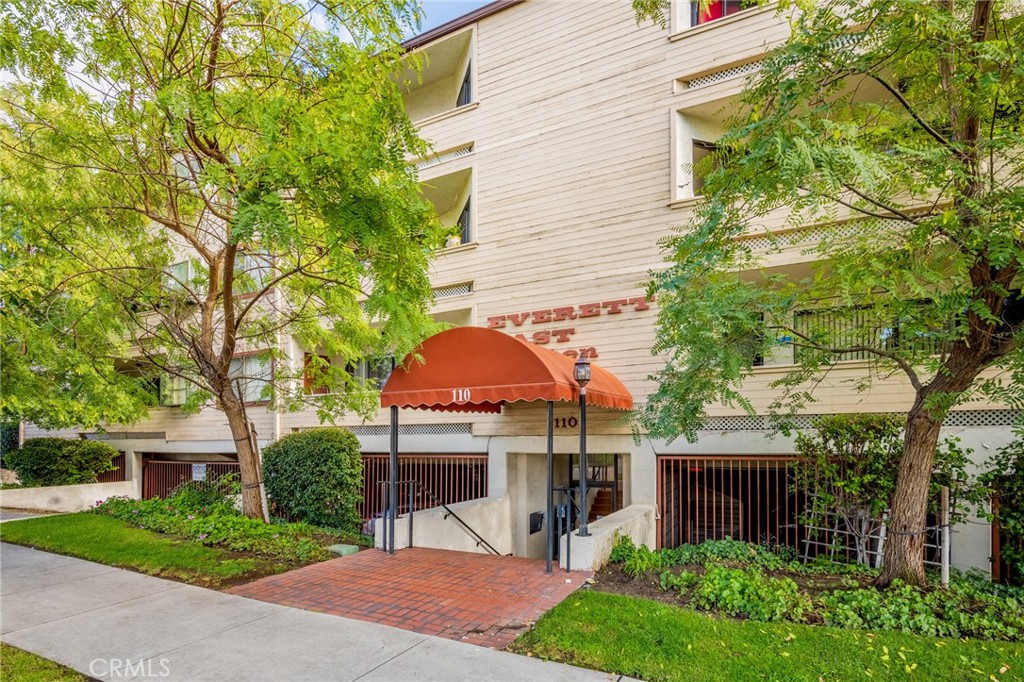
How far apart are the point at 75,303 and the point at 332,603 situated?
659 cm

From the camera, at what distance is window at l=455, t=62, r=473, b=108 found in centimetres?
1351

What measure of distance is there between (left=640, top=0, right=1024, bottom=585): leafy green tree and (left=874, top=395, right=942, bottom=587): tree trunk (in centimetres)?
2

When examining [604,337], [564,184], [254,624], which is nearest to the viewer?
[254,624]

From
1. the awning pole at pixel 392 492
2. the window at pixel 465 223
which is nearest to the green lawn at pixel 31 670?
the awning pole at pixel 392 492

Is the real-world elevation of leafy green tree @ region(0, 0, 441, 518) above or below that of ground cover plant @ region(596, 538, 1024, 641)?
above

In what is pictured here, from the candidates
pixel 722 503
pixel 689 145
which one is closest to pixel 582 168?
pixel 689 145

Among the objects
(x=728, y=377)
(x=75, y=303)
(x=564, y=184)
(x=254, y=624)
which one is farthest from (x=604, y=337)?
(x=75, y=303)

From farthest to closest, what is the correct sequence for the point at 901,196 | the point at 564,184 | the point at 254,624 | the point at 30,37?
the point at 564,184 < the point at 901,196 < the point at 30,37 < the point at 254,624

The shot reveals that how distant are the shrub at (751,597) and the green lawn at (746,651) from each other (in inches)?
13.0

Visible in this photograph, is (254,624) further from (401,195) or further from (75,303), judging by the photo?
(75,303)

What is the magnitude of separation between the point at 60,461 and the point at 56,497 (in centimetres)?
196

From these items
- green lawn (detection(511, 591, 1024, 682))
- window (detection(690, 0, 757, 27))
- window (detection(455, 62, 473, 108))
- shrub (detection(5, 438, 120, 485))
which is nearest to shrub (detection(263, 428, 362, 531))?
green lawn (detection(511, 591, 1024, 682))

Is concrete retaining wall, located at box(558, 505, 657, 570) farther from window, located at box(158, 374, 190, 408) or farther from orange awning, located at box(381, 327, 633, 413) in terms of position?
window, located at box(158, 374, 190, 408)

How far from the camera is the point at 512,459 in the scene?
39.2 feet
